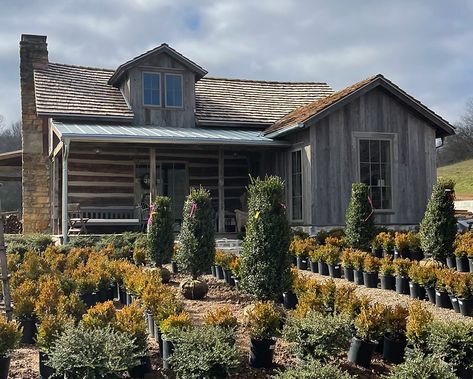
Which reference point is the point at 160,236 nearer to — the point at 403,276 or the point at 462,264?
the point at 403,276

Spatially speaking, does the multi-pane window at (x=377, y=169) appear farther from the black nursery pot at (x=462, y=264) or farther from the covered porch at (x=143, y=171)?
the black nursery pot at (x=462, y=264)

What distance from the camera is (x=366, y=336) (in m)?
5.66

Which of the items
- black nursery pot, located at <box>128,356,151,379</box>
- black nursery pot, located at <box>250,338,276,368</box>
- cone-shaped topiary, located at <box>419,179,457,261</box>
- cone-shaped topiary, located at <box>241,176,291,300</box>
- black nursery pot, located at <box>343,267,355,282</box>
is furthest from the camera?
cone-shaped topiary, located at <box>419,179,457,261</box>

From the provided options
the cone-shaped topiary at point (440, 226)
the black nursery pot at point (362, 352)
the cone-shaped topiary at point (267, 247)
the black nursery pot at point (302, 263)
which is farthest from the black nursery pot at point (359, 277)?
the black nursery pot at point (362, 352)

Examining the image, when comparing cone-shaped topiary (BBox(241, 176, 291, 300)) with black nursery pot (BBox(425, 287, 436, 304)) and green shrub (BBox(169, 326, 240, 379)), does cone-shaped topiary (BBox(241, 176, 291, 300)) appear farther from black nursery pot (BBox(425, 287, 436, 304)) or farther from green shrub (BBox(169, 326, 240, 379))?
black nursery pot (BBox(425, 287, 436, 304))

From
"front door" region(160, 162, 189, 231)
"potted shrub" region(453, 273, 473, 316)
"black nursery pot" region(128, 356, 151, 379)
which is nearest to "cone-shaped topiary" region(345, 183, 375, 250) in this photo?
"potted shrub" region(453, 273, 473, 316)

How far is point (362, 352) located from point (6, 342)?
3.52m

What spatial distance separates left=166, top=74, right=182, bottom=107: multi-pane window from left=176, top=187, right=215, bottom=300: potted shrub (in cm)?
869

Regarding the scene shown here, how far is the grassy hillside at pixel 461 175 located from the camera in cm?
4088

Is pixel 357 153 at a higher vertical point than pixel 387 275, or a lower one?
higher

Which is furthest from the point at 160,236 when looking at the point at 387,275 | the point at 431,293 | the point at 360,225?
the point at 431,293

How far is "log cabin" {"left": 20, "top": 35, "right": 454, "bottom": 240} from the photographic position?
15516 mm

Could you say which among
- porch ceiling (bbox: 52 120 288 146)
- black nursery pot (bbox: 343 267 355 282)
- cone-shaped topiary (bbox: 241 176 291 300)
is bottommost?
black nursery pot (bbox: 343 267 355 282)

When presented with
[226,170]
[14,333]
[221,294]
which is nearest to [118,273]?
[221,294]
